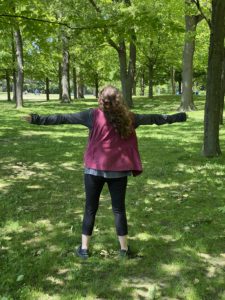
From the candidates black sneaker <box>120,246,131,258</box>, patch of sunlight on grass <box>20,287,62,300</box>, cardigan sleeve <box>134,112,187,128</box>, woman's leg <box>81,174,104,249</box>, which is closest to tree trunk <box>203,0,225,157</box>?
cardigan sleeve <box>134,112,187,128</box>

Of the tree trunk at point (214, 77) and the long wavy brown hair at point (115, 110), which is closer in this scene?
the long wavy brown hair at point (115, 110)

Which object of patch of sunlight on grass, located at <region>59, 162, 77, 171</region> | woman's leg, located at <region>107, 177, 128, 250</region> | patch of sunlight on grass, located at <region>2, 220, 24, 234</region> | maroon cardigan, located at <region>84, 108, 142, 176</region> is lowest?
patch of sunlight on grass, located at <region>2, 220, 24, 234</region>

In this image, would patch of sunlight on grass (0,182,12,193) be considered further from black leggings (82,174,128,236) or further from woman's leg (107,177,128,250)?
woman's leg (107,177,128,250)

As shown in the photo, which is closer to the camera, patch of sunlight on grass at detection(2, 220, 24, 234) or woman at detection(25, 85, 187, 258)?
woman at detection(25, 85, 187, 258)

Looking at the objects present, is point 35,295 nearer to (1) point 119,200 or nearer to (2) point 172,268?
(1) point 119,200

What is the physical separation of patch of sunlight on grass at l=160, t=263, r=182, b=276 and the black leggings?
0.61m

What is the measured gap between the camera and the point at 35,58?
1697 inches

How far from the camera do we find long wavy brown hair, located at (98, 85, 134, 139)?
4.53 meters

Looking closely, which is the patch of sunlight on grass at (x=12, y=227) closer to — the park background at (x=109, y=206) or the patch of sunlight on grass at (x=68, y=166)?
the park background at (x=109, y=206)

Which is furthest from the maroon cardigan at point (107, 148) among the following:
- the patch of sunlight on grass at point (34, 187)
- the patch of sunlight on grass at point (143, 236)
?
the patch of sunlight on grass at point (34, 187)

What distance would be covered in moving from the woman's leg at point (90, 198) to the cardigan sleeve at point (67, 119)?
611 millimetres

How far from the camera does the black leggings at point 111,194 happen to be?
15.5 ft

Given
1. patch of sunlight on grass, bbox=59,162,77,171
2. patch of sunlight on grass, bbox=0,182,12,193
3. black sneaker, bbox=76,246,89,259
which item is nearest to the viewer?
black sneaker, bbox=76,246,89,259

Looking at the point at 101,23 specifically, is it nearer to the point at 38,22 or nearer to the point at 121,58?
the point at 38,22
